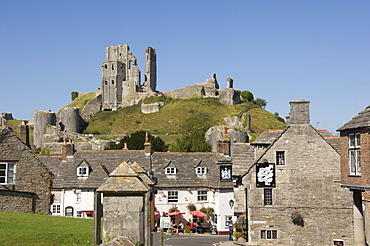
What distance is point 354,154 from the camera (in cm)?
1981

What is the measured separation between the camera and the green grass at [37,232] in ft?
51.3

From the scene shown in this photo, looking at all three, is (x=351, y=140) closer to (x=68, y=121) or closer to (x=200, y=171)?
(x=200, y=171)

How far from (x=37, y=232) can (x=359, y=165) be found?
12243mm

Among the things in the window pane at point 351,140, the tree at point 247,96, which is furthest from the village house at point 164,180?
the tree at point 247,96

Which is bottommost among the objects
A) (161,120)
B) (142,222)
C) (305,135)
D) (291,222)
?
(291,222)

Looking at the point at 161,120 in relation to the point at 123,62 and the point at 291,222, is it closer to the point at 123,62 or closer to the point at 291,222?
the point at 123,62

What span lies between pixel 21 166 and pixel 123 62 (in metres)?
110

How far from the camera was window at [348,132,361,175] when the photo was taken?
19469 mm

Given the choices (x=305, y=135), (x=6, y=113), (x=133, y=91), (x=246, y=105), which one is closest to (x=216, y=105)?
(x=246, y=105)

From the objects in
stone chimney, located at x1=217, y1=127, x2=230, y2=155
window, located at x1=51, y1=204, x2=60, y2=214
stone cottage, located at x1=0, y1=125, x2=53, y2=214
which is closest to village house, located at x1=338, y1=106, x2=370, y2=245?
stone cottage, located at x1=0, y1=125, x2=53, y2=214

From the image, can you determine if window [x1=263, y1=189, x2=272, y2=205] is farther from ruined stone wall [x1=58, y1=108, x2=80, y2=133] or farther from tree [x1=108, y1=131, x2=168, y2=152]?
ruined stone wall [x1=58, y1=108, x2=80, y2=133]

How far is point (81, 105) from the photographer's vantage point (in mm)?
143000

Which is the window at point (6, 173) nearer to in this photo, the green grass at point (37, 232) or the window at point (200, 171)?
the green grass at point (37, 232)

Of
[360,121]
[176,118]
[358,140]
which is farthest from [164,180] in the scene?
[176,118]
